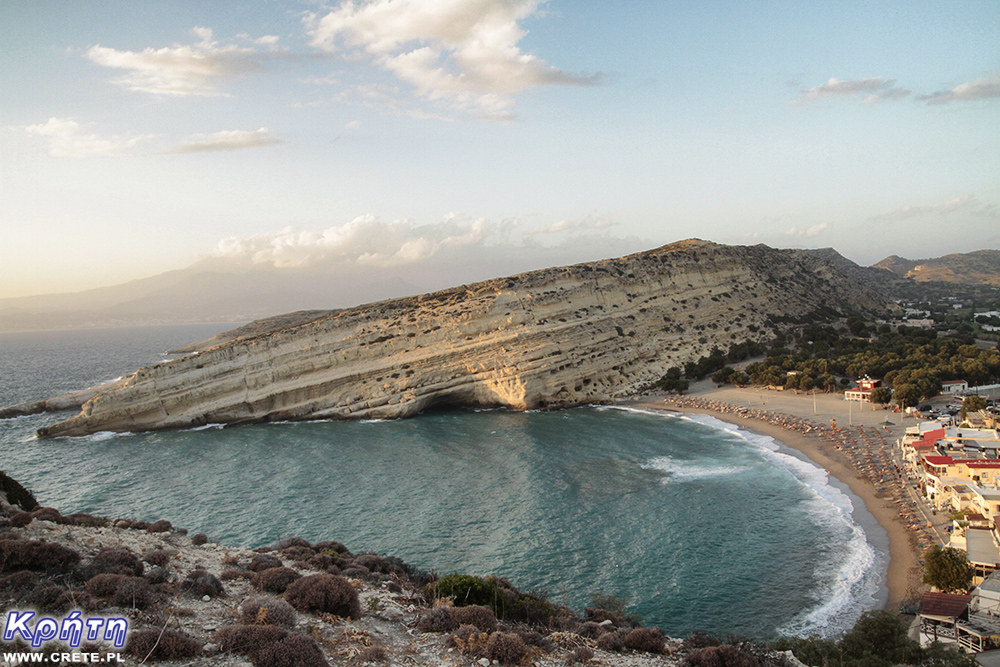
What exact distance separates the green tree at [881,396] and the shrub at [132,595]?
4453cm

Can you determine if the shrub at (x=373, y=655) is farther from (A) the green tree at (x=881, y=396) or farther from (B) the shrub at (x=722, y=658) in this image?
(A) the green tree at (x=881, y=396)

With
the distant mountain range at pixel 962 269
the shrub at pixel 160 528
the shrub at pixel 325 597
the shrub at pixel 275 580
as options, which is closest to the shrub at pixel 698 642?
the shrub at pixel 325 597

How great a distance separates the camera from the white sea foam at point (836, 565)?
613 inches

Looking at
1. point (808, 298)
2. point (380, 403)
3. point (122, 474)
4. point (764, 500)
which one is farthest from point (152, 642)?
point (808, 298)

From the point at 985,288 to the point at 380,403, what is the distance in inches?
6496

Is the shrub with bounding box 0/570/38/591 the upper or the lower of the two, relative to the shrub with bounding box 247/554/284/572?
upper

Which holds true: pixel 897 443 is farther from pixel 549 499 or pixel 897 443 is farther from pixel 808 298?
pixel 808 298

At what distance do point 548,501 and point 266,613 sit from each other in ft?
57.4

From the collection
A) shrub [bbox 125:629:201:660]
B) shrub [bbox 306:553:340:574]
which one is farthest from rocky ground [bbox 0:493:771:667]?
shrub [bbox 306:553:340:574]

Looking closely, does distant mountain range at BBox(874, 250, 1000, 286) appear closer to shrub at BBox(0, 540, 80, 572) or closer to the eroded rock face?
the eroded rock face

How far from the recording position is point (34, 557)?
10.4 meters

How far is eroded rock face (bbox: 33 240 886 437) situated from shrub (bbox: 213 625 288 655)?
37308mm

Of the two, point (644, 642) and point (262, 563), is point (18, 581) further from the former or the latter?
point (644, 642)

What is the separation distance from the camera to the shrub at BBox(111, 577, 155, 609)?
9281 mm
